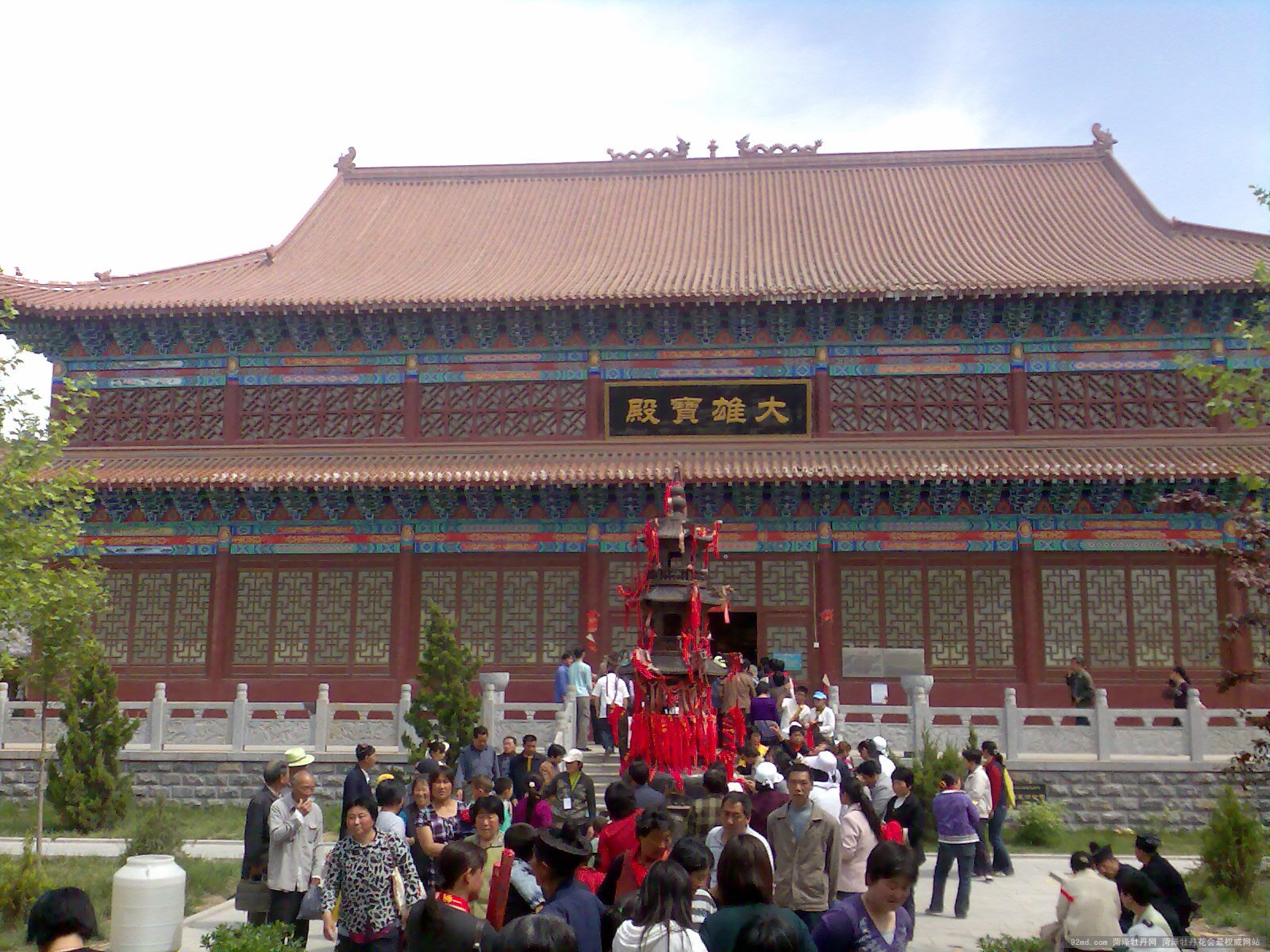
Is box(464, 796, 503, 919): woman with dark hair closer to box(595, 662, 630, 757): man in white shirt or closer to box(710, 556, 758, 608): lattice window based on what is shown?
box(595, 662, 630, 757): man in white shirt

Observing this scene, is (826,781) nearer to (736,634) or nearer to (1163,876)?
(1163,876)

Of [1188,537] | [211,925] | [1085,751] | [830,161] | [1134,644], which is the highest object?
[830,161]

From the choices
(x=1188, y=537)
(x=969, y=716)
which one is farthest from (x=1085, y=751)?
(x=1188, y=537)

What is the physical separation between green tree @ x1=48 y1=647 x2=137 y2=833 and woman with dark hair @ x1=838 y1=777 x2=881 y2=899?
10.6 meters

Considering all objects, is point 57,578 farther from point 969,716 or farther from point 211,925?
point 969,716

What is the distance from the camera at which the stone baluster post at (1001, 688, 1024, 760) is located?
14.6m

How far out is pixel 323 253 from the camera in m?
23.6

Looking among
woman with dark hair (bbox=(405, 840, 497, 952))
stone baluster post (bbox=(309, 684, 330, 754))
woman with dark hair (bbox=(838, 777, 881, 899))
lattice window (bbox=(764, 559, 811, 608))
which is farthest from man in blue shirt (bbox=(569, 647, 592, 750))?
woman with dark hair (bbox=(405, 840, 497, 952))

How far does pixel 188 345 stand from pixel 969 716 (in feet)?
52.1

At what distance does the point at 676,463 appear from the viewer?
1884 centimetres

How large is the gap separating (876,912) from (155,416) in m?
19.7

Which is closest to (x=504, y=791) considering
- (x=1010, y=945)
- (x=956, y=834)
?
(x=1010, y=945)

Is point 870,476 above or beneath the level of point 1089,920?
above

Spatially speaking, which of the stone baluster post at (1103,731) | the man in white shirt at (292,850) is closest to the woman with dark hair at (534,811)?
the man in white shirt at (292,850)
